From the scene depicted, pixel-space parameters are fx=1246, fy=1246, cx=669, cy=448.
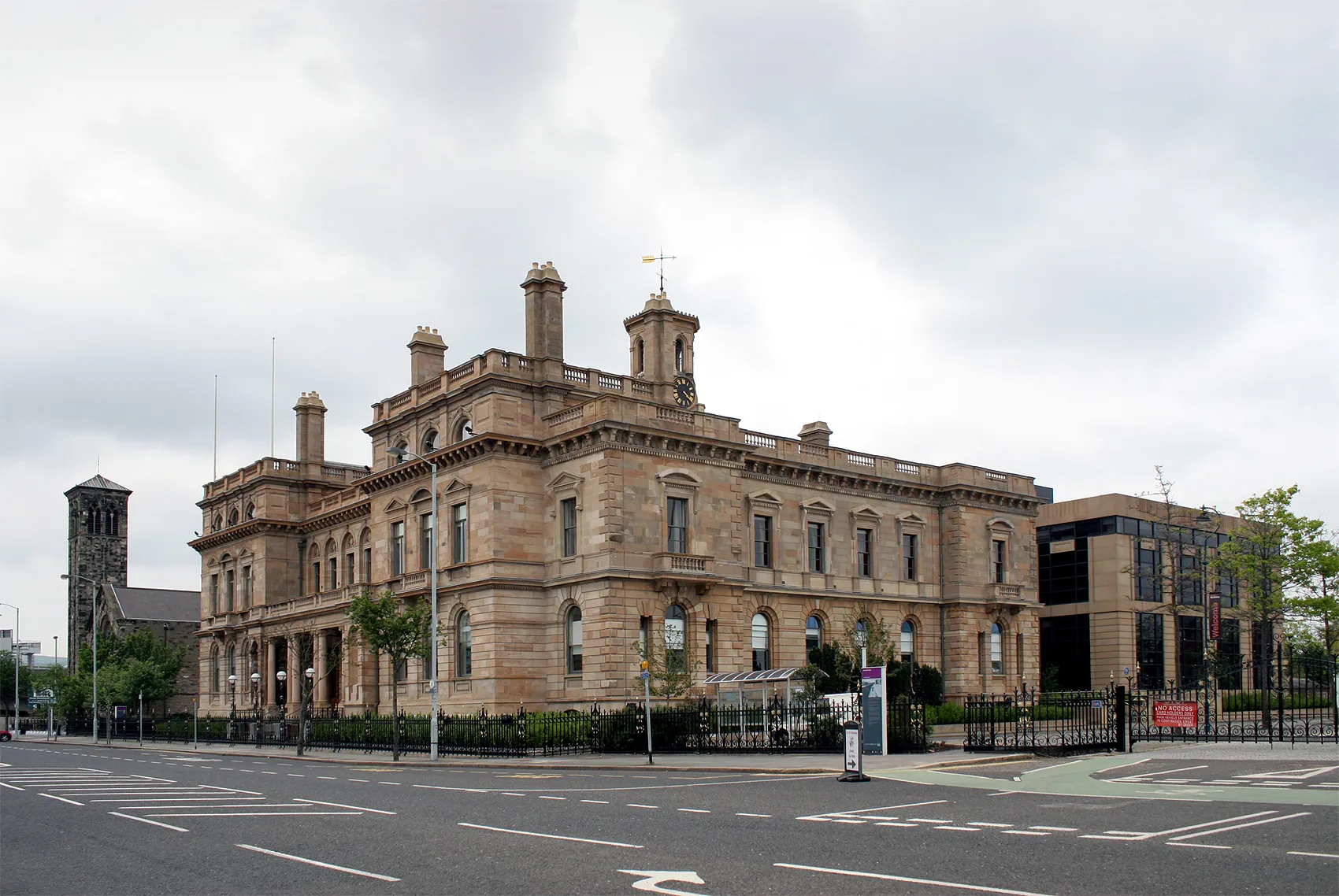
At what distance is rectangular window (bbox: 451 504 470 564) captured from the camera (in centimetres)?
5128

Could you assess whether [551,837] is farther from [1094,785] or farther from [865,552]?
[865,552]

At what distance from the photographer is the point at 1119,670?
6700 centimetres

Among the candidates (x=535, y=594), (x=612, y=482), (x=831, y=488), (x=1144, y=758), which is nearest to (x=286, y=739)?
(x=535, y=594)

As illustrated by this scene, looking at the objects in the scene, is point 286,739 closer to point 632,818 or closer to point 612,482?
point 612,482

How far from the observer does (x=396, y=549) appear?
56000 millimetres

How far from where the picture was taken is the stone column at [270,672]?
6956cm

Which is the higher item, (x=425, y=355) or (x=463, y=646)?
(x=425, y=355)

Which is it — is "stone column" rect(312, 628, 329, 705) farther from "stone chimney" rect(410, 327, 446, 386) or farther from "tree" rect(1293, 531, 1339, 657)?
"tree" rect(1293, 531, 1339, 657)

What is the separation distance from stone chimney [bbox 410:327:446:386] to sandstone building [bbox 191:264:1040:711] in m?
0.11

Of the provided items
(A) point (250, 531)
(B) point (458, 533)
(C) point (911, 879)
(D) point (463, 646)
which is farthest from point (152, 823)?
(A) point (250, 531)

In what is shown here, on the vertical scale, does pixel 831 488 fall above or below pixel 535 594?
above

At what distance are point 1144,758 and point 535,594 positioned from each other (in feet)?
89.1

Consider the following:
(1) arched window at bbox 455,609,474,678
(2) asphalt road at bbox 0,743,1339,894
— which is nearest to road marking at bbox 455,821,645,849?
(2) asphalt road at bbox 0,743,1339,894

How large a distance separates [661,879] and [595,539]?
117 feet
